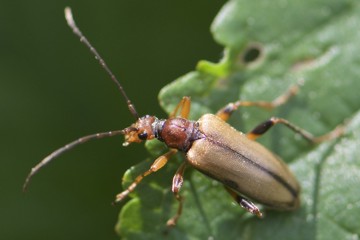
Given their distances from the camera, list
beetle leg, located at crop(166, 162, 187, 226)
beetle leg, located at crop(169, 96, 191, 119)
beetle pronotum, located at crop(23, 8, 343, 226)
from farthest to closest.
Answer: beetle leg, located at crop(169, 96, 191, 119)
beetle pronotum, located at crop(23, 8, 343, 226)
beetle leg, located at crop(166, 162, 187, 226)

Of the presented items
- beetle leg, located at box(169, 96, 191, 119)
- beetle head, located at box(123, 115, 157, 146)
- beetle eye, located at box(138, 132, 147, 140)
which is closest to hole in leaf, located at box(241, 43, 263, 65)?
beetle leg, located at box(169, 96, 191, 119)

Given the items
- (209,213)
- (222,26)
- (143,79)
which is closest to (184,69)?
(143,79)

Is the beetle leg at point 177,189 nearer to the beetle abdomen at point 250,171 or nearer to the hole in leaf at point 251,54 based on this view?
the beetle abdomen at point 250,171

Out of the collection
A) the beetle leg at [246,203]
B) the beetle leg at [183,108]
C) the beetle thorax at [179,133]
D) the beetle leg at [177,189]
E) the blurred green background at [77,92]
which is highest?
the blurred green background at [77,92]

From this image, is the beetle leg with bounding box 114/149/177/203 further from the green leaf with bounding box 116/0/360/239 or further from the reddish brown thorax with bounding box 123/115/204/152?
the reddish brown thorax with bounding box 123/115/204/152

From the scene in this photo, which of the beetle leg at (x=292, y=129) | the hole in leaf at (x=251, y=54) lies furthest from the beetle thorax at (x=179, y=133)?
the hole in leaf at (x=251, y=54)

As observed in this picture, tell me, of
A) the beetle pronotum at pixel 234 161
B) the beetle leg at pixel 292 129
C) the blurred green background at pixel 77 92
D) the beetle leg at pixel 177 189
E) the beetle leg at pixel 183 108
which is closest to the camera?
the beetle leg at pixel 177 189
